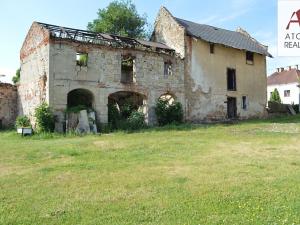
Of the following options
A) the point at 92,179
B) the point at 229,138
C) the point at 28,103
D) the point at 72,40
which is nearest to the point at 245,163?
the point at 92,179

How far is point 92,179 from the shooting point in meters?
9.60

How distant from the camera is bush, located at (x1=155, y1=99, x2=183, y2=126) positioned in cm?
2530

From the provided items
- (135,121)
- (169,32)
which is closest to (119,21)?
(169,32)

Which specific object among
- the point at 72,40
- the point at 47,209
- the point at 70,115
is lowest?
the point at 47,209

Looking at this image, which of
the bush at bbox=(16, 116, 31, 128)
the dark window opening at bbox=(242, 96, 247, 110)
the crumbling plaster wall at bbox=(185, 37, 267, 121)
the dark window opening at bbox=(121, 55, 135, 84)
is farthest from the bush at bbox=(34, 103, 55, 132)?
the dark window opening at bbox=(242, 96, 247, 110)

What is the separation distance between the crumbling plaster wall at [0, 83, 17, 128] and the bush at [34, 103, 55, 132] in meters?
7.31

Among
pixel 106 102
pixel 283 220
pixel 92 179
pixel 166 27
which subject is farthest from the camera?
pixel 166 27

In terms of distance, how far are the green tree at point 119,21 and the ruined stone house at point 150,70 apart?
5.75 meters

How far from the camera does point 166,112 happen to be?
25.4 meters

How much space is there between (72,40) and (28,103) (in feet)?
18.6

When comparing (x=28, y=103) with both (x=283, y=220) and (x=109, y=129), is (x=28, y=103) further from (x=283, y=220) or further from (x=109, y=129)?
(x=283, y=220)

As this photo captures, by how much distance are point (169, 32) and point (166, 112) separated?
705 cm

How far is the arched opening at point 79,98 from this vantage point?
23.9 metres

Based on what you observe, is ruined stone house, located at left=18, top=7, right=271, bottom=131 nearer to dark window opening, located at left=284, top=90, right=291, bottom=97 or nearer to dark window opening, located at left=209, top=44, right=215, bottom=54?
dark window opening, located at left=209, top=44, right=215, bottom=54
